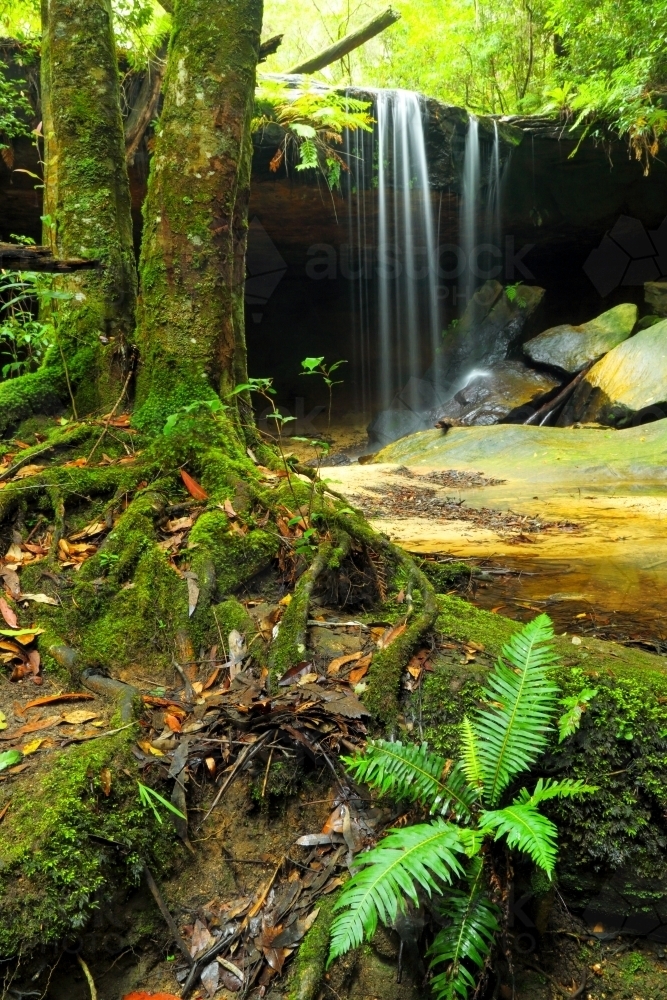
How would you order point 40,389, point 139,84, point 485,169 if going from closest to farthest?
point 40,389 < point 139,84 < point 485,169

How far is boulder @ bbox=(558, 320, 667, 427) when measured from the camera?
33.9 ft

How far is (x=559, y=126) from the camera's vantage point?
1287 cm

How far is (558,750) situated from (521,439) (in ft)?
27.5

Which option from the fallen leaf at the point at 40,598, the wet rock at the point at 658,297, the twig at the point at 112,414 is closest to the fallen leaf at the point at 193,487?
the twig at the point at 112,414

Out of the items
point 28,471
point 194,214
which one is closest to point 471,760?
point 28,471

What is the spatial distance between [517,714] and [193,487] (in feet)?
6.07

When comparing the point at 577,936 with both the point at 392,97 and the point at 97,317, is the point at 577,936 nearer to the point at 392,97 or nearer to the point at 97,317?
the point at 97,317

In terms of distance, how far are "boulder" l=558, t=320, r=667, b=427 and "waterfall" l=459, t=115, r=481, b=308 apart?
5.06m

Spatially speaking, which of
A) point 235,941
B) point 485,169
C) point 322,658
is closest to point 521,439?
point 485,169

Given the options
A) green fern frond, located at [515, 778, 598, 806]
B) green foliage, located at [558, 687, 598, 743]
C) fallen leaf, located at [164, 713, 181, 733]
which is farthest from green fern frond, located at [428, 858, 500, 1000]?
fallen leaf, located at [164, 713, 181, 733]

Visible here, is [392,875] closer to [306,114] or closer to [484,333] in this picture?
[306,114]
